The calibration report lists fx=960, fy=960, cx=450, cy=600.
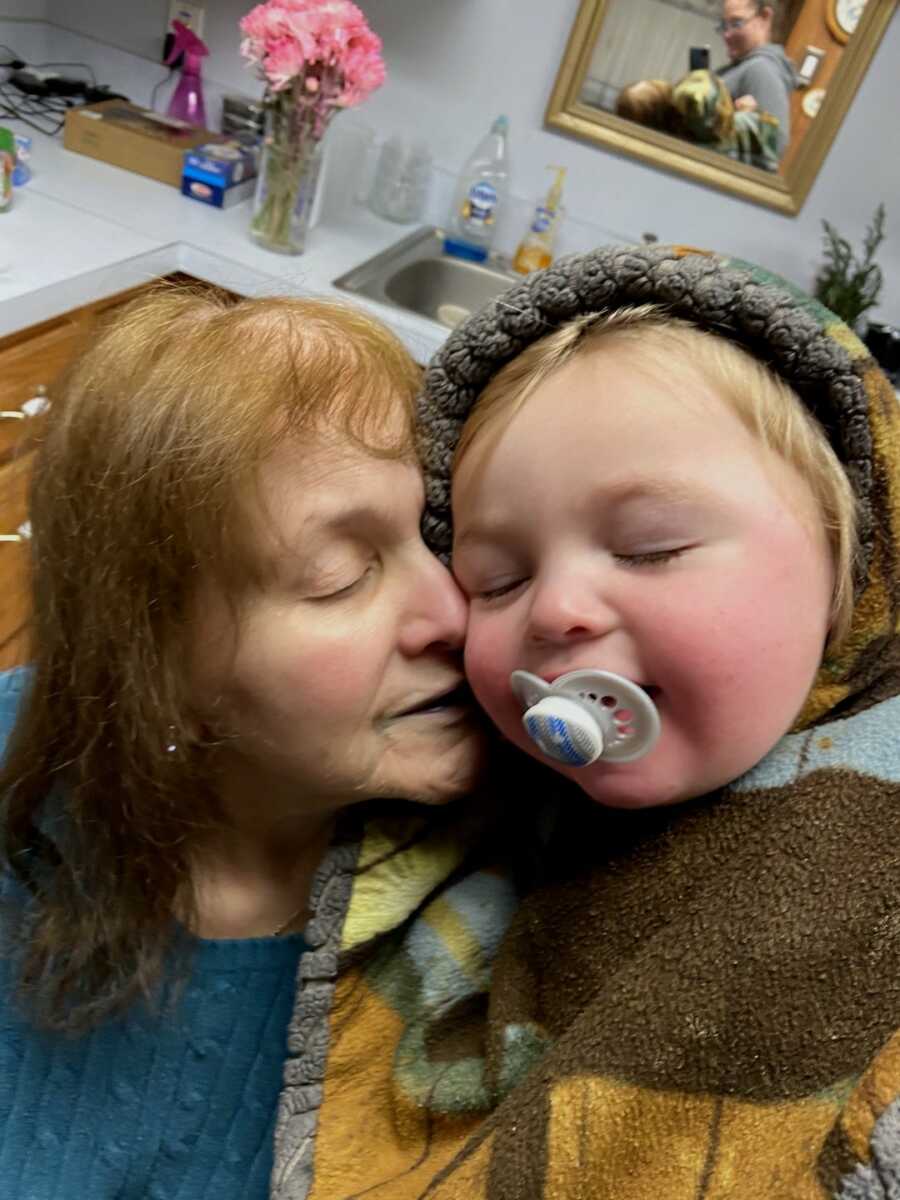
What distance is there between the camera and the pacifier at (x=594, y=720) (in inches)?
21.4

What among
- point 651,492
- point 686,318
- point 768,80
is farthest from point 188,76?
Result: point 651,492

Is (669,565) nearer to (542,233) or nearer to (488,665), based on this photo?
(488,665)

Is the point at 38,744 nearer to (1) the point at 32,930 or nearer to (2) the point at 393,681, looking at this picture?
(1) the point at 32,930

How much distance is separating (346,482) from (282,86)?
1.50 m

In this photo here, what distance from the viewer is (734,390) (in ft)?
1.90

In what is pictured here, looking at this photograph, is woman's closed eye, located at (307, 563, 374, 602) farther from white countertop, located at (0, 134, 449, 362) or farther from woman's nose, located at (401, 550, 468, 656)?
white countertop, located at (0, 134, 449, 362)

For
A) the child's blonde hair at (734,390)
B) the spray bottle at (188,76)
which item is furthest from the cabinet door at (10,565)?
the spray bottle at (188,76)

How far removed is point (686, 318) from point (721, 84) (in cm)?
189

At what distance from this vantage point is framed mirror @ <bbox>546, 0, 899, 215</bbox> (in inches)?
81.8

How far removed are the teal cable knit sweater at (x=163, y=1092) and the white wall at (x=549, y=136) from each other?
6.70 feet

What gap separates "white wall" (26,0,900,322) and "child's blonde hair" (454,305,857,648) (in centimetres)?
186

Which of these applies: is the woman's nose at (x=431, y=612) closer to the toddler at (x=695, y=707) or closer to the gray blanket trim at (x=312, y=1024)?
the toddler at (x=695, y=707)

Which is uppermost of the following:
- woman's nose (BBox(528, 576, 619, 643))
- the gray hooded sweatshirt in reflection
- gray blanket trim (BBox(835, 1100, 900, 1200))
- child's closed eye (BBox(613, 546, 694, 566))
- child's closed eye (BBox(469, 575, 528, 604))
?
the gray hooded sweatshirt in reflection

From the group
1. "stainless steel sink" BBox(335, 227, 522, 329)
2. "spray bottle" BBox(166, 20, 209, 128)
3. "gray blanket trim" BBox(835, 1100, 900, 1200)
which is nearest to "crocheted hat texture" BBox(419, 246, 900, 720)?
"gray blanket trim" BBox(835, 1100, 900, 1200)
